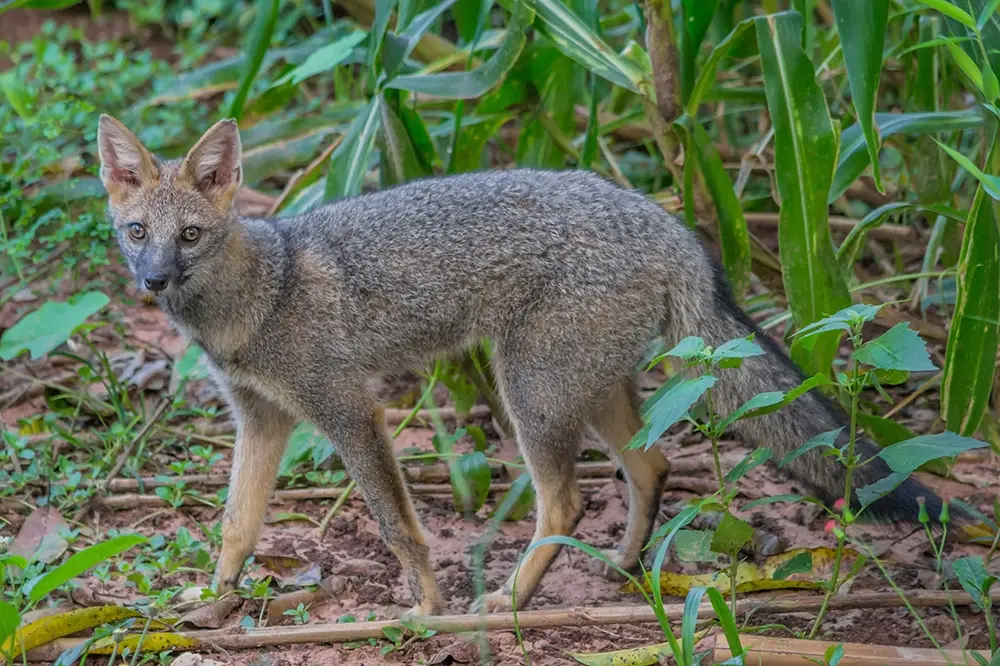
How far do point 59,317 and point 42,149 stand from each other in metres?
1.62

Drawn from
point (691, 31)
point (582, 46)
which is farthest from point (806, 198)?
point (582, 46)

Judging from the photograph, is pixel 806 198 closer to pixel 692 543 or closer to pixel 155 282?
pixel 692 543

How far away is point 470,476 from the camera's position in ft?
17.5

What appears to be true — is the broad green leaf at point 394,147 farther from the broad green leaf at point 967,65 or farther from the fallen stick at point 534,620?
the broad green leaf at point 967,65

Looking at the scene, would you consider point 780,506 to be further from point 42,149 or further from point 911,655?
point 42,149

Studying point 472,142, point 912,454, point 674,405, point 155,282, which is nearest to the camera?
point 674,405

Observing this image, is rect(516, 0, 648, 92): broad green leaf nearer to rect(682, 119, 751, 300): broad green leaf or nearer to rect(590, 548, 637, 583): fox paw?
rect(682, 119, 751, 300): broad green leaf

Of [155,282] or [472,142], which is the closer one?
[155,282]

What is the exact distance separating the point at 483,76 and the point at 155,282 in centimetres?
181

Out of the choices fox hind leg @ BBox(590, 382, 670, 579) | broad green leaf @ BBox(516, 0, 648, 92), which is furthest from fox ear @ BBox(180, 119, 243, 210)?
fox hind leg @ BBox(590, 382, 670, 579)

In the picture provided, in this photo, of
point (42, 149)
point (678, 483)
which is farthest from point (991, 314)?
point (42, 149)

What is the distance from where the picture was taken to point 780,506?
5.57 meters

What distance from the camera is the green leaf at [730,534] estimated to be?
396 centimetres

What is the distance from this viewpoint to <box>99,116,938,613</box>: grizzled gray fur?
15.2ft
